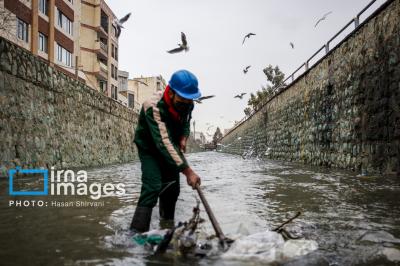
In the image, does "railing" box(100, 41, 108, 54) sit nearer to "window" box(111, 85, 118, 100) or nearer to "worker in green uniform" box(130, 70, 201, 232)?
"window" box(111, 85, 118, 100)

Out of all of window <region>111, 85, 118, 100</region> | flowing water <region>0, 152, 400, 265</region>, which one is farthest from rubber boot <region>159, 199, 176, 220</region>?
window <region>111, 85, 118, 100</region>

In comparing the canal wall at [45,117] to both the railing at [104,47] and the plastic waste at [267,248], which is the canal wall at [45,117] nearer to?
the plastic waste at [267,248]

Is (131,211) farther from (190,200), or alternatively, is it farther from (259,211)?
(259,211)

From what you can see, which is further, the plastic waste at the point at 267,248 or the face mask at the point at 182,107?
the face mask at the point at 182,107

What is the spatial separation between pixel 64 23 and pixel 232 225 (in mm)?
23273

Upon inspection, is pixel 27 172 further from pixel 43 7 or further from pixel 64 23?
pixel 64 23

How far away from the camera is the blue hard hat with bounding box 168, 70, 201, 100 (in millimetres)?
3119

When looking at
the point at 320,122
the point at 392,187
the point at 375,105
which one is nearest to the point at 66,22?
the point at 320,122

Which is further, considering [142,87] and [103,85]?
[142,87]

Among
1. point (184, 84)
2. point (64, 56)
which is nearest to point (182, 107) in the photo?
point (184, 84)

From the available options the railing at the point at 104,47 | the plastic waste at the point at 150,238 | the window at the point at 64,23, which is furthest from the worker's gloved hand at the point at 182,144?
the railing at the point at 104,47

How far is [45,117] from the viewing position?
36.7 ft

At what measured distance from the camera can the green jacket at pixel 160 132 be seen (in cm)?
313

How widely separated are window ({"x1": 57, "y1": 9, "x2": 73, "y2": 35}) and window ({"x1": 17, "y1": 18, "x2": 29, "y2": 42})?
4.15 meters
